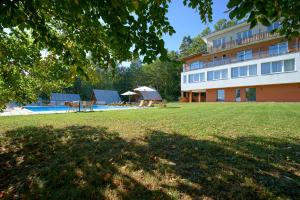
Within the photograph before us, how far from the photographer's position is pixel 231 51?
33000 millimetres

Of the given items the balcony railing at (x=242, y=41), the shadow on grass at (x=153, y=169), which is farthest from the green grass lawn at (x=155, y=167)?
the balcony railing at (x=242, y=41)

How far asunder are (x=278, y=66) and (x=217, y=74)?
865cm

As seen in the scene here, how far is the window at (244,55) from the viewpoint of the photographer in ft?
97.4

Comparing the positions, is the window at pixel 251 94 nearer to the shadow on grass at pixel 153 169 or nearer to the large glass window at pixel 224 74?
the large glass window at pixel 224 74

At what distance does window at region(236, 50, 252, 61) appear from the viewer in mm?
29675

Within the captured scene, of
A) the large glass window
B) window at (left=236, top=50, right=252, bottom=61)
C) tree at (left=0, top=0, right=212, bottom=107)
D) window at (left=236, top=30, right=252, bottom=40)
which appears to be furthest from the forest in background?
tree at (left=0, top=0, right=212, bottom=107)

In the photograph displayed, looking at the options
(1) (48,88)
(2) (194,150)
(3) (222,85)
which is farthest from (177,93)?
(2) (194,150)

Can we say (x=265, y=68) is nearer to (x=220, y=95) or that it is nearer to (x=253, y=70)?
(x=253, y=70)

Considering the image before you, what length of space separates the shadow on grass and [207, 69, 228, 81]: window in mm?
27873

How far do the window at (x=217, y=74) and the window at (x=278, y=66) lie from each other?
17.6 ft

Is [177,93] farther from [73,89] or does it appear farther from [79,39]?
[79,39]

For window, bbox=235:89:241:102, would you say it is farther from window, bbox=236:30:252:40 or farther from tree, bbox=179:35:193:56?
tree, bbox=179:35:193:56

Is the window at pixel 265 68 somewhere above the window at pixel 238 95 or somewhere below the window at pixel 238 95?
above

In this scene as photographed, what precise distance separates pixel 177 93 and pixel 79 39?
48.5 meters
